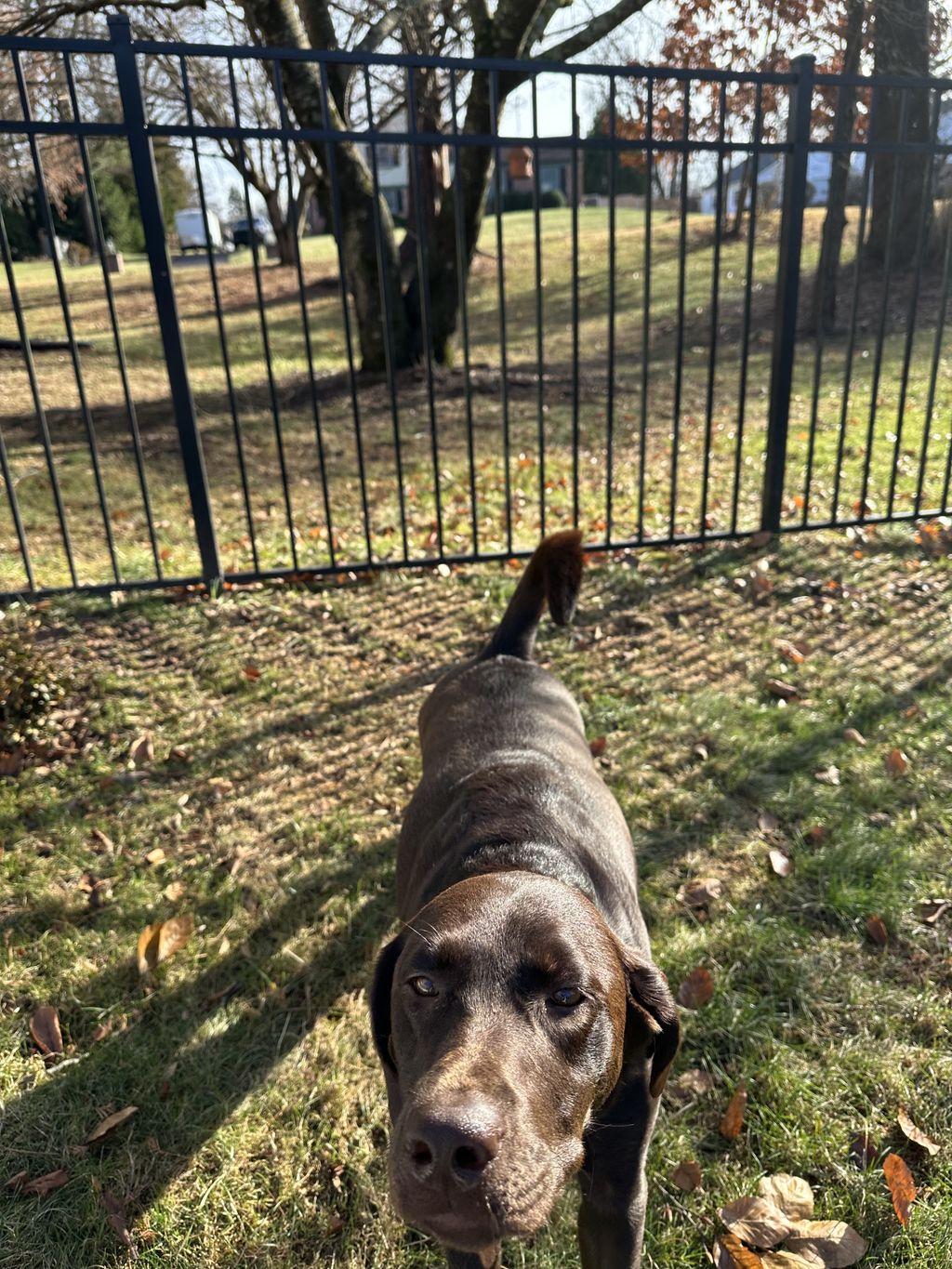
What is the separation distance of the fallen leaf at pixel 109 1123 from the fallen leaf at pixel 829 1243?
1.69 m

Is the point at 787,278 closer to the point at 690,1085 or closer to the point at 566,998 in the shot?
the point at 690,1085

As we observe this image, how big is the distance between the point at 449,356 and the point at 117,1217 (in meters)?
10.2

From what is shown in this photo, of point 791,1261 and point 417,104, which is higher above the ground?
point 417,104

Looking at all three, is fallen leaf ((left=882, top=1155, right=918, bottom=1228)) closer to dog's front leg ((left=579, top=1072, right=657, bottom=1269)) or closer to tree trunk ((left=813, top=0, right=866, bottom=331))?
dog's front leg ((left=579, top=1072, right=657, bottom=1269))

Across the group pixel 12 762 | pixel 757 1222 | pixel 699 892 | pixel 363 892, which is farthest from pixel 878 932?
pixel 12 762

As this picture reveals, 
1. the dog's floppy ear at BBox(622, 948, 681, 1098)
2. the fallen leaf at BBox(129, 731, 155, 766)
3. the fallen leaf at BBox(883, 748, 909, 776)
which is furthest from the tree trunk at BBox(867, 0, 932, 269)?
the dog's floppy ear at BBox(622, 948, 681, 1098)

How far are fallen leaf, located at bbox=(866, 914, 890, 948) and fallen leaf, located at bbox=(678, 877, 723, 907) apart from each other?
482 mm

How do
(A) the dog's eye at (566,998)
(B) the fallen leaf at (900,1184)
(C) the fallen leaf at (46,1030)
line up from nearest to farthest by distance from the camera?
(A) the dog's eye at (566,998), (B) the fallen leaf at (900,1184), (C) the fallen leaf at (46,1030)

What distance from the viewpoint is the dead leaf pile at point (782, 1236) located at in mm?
2033

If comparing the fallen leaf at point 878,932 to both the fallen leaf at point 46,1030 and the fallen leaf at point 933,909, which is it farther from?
the fallen leaf at point 46,1030

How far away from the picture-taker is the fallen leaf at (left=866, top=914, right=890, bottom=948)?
2.93 m

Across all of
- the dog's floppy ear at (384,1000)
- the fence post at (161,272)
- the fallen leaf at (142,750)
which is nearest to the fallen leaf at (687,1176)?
the dog's floppy ear at (384,1000)

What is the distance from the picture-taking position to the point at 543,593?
11.1 feet

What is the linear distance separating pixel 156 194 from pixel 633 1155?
16.0ft
